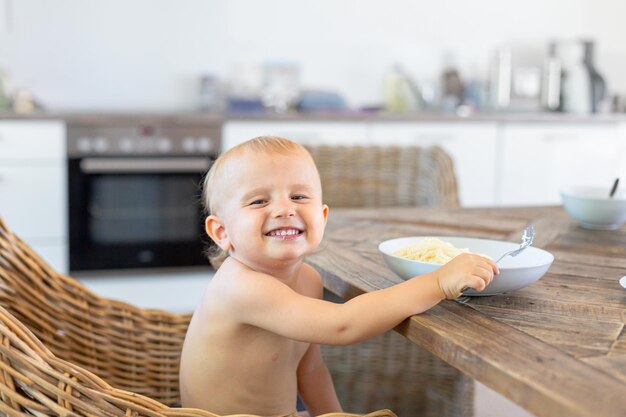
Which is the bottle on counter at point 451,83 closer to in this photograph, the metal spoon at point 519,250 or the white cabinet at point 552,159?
the white cabinet at point 552,159

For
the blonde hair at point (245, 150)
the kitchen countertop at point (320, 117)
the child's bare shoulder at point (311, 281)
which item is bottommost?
the child's bare shoulder at point (311, 281)

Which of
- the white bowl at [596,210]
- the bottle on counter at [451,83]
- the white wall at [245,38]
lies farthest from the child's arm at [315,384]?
the bottle on counter at [451,83]

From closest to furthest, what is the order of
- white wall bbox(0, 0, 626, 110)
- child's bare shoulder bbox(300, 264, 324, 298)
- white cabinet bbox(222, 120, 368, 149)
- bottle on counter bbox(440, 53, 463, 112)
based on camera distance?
child's bare shoulder bbox(300, 264, 324, 298) < white cabinet bbox(222, 120, 368, 149) < white wall bbox(0, 0, 626, 110) < bottle on counter bbox(440, 53, 463, 112)

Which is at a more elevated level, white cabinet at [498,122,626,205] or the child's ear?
the child's ear

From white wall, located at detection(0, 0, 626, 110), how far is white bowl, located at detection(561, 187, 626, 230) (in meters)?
2.83

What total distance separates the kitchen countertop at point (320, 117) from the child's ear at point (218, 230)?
2.42 metres

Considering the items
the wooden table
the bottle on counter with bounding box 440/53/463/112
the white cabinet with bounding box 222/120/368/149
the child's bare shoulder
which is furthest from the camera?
the bottle on counter with bounding box 440/53/463/112

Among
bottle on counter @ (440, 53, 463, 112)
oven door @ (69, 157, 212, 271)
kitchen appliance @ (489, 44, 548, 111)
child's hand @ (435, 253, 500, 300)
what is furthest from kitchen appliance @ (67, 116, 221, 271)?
child's hand @ (435, 253, 500, 300)

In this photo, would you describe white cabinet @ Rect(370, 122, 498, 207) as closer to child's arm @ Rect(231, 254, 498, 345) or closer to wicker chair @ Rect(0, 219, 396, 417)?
wicker chair @ Rect(0, 219, 396, 417)

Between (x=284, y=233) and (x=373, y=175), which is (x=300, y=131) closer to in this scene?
(x=373, y=175)

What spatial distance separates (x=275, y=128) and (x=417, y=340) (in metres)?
2.81

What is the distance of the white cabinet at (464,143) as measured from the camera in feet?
13.2

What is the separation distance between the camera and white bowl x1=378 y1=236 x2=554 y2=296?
1164mm

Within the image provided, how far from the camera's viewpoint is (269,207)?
1234 millimetres
